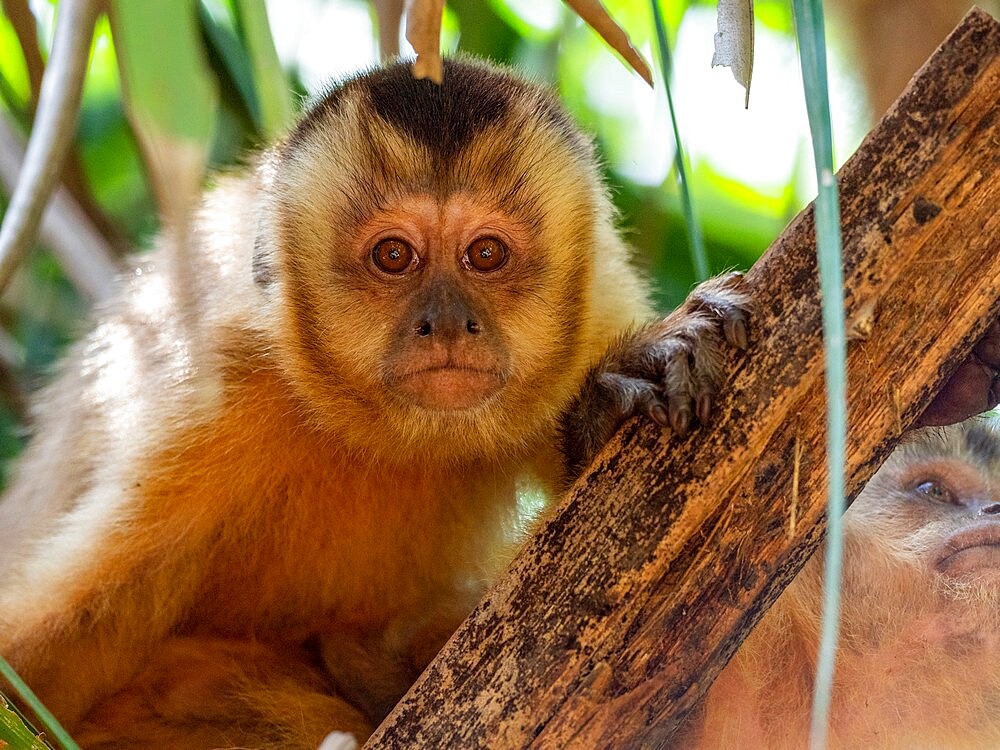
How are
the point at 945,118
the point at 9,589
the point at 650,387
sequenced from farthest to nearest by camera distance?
1. the point at 9,589
2. the point at 650,387
3. the point at 945,118

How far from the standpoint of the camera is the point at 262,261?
2598 mm

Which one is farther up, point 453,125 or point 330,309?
point 453,125

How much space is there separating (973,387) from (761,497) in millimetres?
475

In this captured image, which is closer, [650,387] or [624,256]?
[650,387]

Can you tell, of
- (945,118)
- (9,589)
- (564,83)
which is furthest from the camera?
(564,83)

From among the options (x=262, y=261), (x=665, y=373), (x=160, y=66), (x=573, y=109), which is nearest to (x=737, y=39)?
(x=665, y=373)

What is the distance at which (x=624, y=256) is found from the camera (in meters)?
2.93

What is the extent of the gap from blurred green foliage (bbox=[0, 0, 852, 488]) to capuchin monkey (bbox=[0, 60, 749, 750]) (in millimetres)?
1041

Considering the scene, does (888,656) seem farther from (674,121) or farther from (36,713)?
(36,713)

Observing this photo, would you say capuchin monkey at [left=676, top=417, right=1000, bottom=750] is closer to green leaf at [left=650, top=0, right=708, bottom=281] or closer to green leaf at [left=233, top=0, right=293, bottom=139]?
green leaf at [left=650, top=0, right=708, bottom=281]

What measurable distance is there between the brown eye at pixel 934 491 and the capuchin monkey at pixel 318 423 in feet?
2.96

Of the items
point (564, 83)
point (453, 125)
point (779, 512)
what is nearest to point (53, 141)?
point (453, 125)

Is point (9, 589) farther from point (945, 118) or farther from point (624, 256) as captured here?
point (945, 118)

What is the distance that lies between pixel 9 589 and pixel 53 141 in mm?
1069
